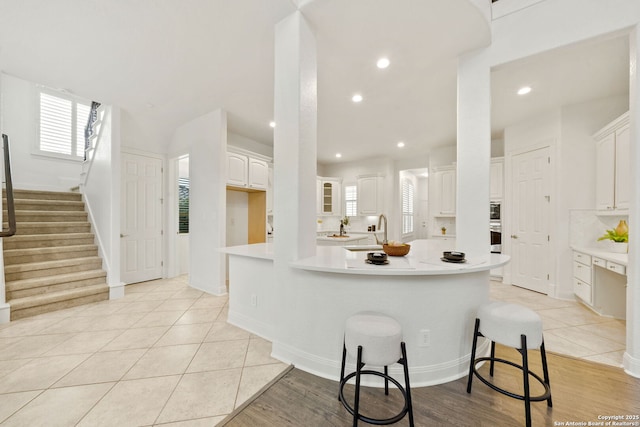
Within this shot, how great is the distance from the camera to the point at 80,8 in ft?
6.93

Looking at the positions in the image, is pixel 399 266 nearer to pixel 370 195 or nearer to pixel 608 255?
pixel 608 255

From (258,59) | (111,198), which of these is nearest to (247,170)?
(111,198)

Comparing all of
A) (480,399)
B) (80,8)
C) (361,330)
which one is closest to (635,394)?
(480,399)

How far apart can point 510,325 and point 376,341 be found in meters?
0.89

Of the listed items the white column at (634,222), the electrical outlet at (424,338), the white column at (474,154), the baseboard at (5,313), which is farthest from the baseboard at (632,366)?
the baseboard at (5,313)

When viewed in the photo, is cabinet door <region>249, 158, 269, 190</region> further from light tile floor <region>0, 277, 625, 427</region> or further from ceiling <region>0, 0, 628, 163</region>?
light tile floor <region>0, 277, 625, 427</region>

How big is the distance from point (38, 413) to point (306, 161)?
7.94 feet

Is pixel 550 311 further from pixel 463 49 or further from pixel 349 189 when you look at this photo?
pixel 349 189

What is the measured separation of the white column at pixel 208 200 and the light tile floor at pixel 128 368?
0.89m

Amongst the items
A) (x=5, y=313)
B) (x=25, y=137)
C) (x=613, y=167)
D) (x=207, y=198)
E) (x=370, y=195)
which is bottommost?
(x=5, y=313)

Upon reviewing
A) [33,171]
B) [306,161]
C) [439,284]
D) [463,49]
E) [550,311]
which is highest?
[463,49]

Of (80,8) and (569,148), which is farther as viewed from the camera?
(569,148)

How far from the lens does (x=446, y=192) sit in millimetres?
5547

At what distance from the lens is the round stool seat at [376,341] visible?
1453 millimetres
